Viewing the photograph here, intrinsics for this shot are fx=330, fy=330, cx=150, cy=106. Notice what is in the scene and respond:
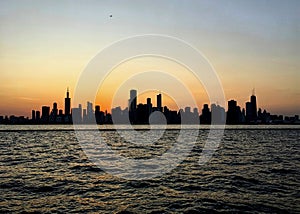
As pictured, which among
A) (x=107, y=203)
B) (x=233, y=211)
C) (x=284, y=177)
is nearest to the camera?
(x=233, y=211)

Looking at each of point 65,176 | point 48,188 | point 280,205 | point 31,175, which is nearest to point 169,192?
point 280,205

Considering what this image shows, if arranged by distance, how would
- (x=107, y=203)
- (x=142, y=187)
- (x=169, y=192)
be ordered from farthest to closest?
(x=142, y=187) < (x=169, y=192) < (x=107, y=203)

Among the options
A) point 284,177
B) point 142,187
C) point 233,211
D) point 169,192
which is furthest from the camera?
point 284,177

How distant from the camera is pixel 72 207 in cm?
2072

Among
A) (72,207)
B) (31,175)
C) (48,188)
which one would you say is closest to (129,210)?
(72,207)

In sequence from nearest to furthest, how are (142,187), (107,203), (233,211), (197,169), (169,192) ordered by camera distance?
(233,211), (107,203), (169,192), (142,187), (197,169)

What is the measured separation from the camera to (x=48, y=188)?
26.2 metres

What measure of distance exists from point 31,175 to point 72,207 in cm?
1361

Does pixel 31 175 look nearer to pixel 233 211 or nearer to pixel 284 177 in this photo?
pixel 233 211

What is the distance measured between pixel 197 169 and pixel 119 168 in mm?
8790

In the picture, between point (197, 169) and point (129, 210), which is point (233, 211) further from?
point (197, 169)

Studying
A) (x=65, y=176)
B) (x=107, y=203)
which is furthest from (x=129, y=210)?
(x=65, y=176)

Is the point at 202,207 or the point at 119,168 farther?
the point at 119,168

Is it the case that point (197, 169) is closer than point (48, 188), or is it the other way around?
A: point (48, 188)
